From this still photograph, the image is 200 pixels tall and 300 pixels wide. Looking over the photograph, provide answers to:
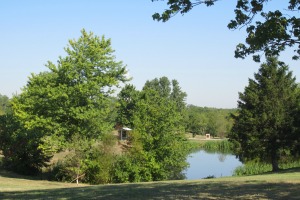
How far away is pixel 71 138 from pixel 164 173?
9262 millimetres

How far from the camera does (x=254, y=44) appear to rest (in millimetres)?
8539

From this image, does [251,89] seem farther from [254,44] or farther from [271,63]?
[254,44]

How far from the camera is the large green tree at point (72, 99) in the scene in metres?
28.8

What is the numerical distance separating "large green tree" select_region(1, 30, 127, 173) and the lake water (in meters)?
13.3

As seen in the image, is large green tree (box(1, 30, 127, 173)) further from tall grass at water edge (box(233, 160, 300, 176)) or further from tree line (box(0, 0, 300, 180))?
tall grass at water edge (box(233, 160, 300, 176))

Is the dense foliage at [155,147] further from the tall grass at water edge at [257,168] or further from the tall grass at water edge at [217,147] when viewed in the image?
the tall grass at water edge at [217,147]

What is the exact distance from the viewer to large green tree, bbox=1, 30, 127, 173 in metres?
28.8

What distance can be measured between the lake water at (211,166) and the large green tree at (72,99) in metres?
13.3

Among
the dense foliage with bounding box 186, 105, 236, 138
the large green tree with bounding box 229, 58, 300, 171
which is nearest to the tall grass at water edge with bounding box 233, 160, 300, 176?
the large green tree with bounding box 229, 58, 300, 171

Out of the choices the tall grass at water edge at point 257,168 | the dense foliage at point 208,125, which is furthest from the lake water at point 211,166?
the dense foliage at point 208,125

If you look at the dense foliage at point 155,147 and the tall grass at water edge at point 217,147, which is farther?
the tall grass at water edge at point 217,147

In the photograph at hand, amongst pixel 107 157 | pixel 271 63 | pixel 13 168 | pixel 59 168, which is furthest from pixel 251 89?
pixel 13 168

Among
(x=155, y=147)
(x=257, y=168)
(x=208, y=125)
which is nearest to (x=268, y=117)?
(x=257, y=168)

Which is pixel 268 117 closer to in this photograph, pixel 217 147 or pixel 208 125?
pixel 217 147
